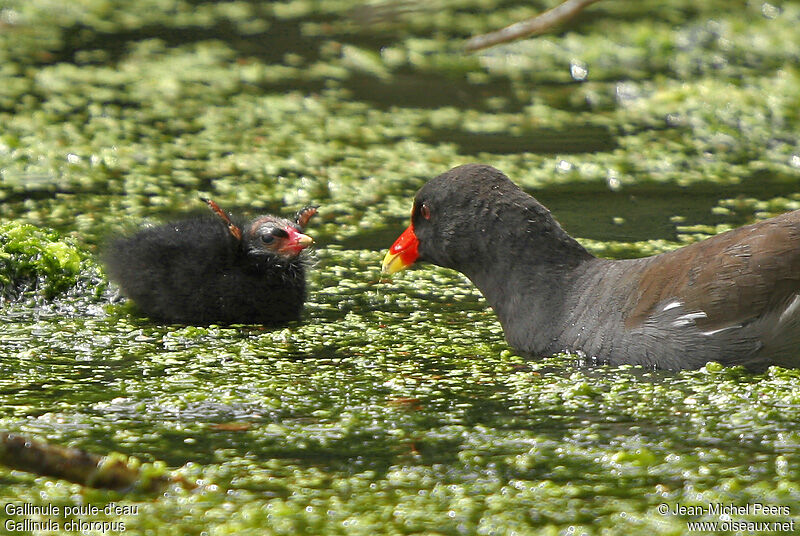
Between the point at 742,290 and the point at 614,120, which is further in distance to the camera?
the point at 614,120

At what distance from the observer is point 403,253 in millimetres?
5281

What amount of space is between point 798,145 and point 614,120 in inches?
47.4

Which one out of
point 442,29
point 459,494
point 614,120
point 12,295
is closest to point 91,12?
point 442,29

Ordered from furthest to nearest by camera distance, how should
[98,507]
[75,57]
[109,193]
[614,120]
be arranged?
[75,57] → [614,120] → [109,193] → [98,507]

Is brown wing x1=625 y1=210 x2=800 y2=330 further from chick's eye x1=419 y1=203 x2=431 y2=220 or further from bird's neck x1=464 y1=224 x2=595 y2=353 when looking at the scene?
chick's eye x1=419 y1=203 x2=431 y2=220

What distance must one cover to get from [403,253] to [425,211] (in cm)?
22

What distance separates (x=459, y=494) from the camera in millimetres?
3537

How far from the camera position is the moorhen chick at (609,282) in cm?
435

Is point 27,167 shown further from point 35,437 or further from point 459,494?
point 459,494

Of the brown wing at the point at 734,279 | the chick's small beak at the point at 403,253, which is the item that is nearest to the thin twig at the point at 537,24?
the chick's small beak at the point at 403,253

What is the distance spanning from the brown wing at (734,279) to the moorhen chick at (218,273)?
1.53m

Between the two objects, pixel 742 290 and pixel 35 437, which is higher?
pixel 742 290

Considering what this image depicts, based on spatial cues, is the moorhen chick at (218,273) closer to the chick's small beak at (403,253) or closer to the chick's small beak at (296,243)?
the chick's small beak at (296,243)

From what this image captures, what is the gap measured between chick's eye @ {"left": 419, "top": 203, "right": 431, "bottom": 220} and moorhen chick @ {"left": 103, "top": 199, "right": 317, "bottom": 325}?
19.7 inches
